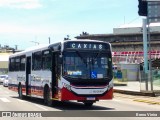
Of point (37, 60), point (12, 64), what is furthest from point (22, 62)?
point (37, 60)

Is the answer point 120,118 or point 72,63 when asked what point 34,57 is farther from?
point 120,118

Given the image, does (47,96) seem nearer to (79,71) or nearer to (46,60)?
(46,60)

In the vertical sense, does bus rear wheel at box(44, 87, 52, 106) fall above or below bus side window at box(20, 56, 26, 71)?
below

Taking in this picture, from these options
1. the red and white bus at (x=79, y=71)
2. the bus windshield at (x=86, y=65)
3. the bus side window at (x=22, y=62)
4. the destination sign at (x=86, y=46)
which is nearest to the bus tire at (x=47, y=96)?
the red and white bus at (x=79, y=71)

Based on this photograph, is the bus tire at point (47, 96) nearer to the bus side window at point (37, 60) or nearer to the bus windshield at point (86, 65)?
the bus side window at point (37, 60)

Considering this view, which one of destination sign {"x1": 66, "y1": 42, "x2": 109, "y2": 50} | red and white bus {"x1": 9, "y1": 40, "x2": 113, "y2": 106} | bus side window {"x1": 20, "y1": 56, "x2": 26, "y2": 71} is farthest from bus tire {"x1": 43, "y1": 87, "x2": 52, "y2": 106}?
bus side window {"x1": 20, "y1": 56, "x2": 26, "y2": 71}

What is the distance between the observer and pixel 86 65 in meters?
19.8

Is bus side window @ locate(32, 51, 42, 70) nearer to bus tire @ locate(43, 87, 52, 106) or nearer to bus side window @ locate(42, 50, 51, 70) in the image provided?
bus side window @ locate(42, 50, 51, 70)

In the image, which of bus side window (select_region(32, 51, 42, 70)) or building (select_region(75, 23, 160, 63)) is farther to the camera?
building (select_region(75, 23, 160, 63))

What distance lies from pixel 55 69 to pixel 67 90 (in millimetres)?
1683

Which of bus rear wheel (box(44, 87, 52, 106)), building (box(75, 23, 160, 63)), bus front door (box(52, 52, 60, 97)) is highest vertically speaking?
building (box(75, 23, 160, 63))

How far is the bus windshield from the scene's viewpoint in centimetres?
1966

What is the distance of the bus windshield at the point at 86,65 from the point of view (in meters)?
19.7

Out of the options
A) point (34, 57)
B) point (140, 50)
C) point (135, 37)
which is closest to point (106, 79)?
point (34, 57)
